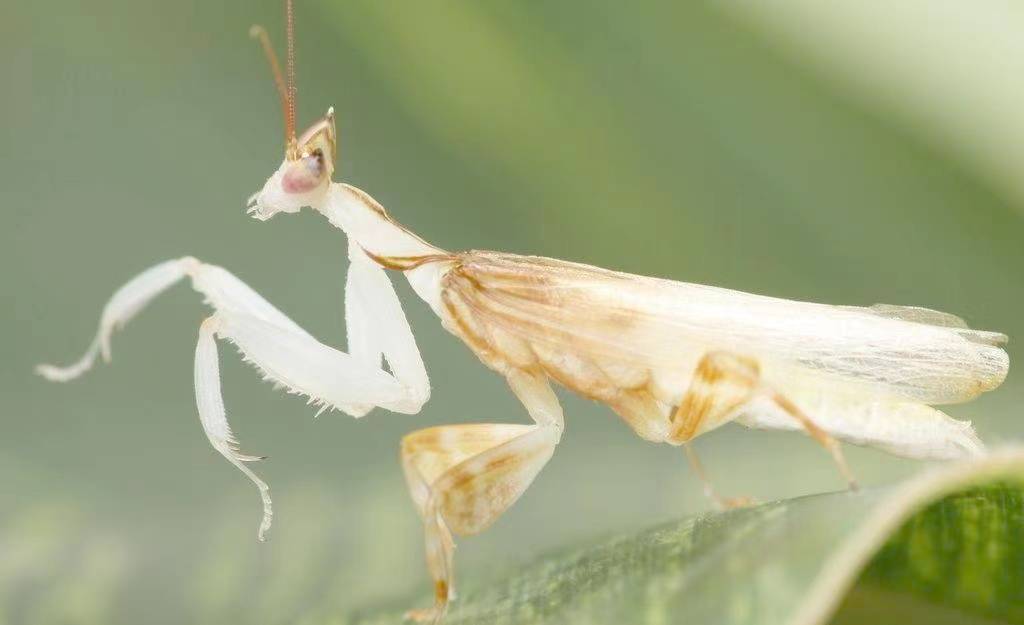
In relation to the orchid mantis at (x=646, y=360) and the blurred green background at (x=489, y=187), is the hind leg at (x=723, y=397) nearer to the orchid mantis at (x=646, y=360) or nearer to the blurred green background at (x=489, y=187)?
the orchid mantis at (x=646, y=360)

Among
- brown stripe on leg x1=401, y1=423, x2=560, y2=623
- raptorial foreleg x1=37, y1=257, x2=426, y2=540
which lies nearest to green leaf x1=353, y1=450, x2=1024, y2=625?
brown stripe on leg x1=401, y1=423, x2=560, y2=623

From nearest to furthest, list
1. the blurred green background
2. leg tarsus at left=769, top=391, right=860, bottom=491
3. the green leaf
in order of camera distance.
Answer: the green leaf
leg tarsus at left=769, top=391, right=860, bottom=491
the blurred green background

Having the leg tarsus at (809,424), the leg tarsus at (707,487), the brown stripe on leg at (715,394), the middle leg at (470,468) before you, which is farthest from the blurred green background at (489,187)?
the leg tarsus at (809,424)

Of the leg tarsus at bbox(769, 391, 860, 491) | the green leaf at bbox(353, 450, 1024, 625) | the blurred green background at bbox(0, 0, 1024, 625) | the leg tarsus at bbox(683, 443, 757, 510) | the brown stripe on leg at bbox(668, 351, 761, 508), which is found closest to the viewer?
the green leaf at bbox(353, 450, 1024, 625)

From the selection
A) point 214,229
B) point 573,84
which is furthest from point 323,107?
point 573,84

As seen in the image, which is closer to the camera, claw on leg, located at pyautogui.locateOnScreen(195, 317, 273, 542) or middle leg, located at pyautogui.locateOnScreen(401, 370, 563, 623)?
middle leg, located at pyautogui.locateOnScreen(401, 370, 563, 623)

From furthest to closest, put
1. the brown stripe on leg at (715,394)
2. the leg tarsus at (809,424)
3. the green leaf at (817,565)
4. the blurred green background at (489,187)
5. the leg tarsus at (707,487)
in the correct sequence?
the blurred green background at (489,187)
the leg tarsus at (707,487)
the brown stripe on leg at (715,394)
the leg tarsus at (809,424)
the green leaf at (817,565)

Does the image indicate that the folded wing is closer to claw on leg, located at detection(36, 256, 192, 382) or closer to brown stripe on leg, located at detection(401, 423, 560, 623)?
brown stripe on leg, located at detection(401, 423, 560, 623)
